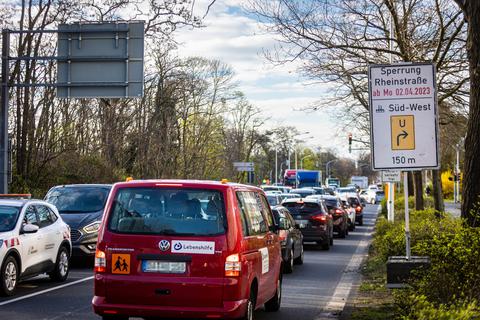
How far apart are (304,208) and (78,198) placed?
8315 mm

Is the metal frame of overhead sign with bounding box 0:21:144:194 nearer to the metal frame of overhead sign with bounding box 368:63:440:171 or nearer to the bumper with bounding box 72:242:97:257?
the bumper with bounding box 72:242:97:257

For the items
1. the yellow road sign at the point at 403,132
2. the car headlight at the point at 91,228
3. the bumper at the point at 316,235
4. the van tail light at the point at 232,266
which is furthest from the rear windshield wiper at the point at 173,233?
the bumper at the point at 316,235

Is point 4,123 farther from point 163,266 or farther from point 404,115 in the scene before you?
point 163,266

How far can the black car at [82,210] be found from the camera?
55.3ft

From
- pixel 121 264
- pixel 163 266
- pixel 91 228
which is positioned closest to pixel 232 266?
pixel 163 266

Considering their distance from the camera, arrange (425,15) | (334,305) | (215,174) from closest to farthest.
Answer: (334,305) < (425,15) < (215,174)

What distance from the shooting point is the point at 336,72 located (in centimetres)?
2177

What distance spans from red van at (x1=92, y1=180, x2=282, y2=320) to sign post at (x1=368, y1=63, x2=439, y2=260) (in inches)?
120

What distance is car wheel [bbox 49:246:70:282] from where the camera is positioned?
47.2 feet

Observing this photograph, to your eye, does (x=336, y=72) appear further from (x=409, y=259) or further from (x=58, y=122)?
(x=58, y=122)

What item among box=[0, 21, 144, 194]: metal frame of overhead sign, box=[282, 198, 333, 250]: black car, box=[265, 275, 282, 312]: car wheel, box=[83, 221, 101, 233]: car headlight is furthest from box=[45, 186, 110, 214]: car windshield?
box=[265, 275, 282, 312]: car wheel

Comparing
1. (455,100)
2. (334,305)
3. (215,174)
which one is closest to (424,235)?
(334,305)

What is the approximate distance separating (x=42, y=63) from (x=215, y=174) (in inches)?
1380

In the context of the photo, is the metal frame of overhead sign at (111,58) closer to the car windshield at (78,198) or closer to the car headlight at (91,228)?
the car windshield at (78,198)
